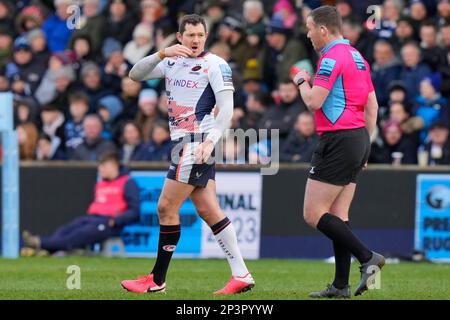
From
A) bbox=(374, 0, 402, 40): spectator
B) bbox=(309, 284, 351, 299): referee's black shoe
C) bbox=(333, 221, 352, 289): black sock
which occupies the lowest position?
bbox=(309, 284, 351, 299): referee's black shoe

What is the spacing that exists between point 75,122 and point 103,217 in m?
2.74

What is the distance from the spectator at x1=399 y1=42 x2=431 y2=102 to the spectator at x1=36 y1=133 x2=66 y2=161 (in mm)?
5564

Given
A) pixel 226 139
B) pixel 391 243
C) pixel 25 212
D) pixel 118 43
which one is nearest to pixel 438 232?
pixel 391 243

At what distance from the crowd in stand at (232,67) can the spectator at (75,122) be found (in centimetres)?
2

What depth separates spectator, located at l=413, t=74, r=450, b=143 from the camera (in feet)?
55.9

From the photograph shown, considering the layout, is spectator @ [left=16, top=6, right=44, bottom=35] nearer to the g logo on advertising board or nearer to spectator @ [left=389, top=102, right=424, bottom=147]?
spectator @ [left=389, top=102, right=424, bottom=147]

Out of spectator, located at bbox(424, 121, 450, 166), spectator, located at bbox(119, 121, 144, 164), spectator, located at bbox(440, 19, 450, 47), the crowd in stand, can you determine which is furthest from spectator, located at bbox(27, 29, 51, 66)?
spectator, located at bbox(424, 121, 450, 166)

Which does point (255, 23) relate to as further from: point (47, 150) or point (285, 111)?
point (47, 150)

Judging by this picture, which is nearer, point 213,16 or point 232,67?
point 232,67

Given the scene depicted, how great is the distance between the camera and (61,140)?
1872cm

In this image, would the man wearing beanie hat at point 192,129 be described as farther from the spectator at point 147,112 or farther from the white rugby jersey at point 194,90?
the spectator at point 147,112

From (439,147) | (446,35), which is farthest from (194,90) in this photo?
(446,35)

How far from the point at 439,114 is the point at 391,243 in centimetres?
226

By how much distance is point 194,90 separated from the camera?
33.1 ft
